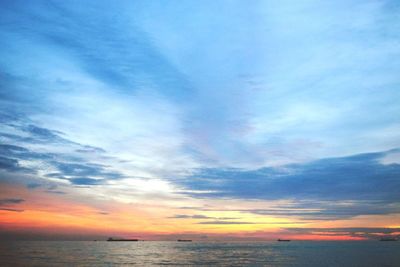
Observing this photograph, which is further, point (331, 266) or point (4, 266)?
point (331, 266)

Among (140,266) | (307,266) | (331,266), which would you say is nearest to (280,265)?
(307,266)

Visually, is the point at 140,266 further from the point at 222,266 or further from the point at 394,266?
the point at 394,266

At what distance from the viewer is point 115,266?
88250mm

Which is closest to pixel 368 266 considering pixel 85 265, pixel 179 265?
pixel 179 265

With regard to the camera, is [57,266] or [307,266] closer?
[57,266]

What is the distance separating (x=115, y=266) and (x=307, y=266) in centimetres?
5327

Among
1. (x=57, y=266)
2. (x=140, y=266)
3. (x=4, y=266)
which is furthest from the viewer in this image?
(x=140, y=266)

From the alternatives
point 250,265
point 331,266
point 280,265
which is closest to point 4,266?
point 250,265

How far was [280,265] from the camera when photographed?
96.1 meters

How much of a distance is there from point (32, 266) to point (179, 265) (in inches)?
1508

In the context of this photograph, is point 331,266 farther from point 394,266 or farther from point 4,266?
point 4,266

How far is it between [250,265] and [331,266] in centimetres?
2263

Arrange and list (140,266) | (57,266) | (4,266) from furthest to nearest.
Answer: (140,266)
(57,266)
(4,266)

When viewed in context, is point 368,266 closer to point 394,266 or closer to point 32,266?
point 394,266
